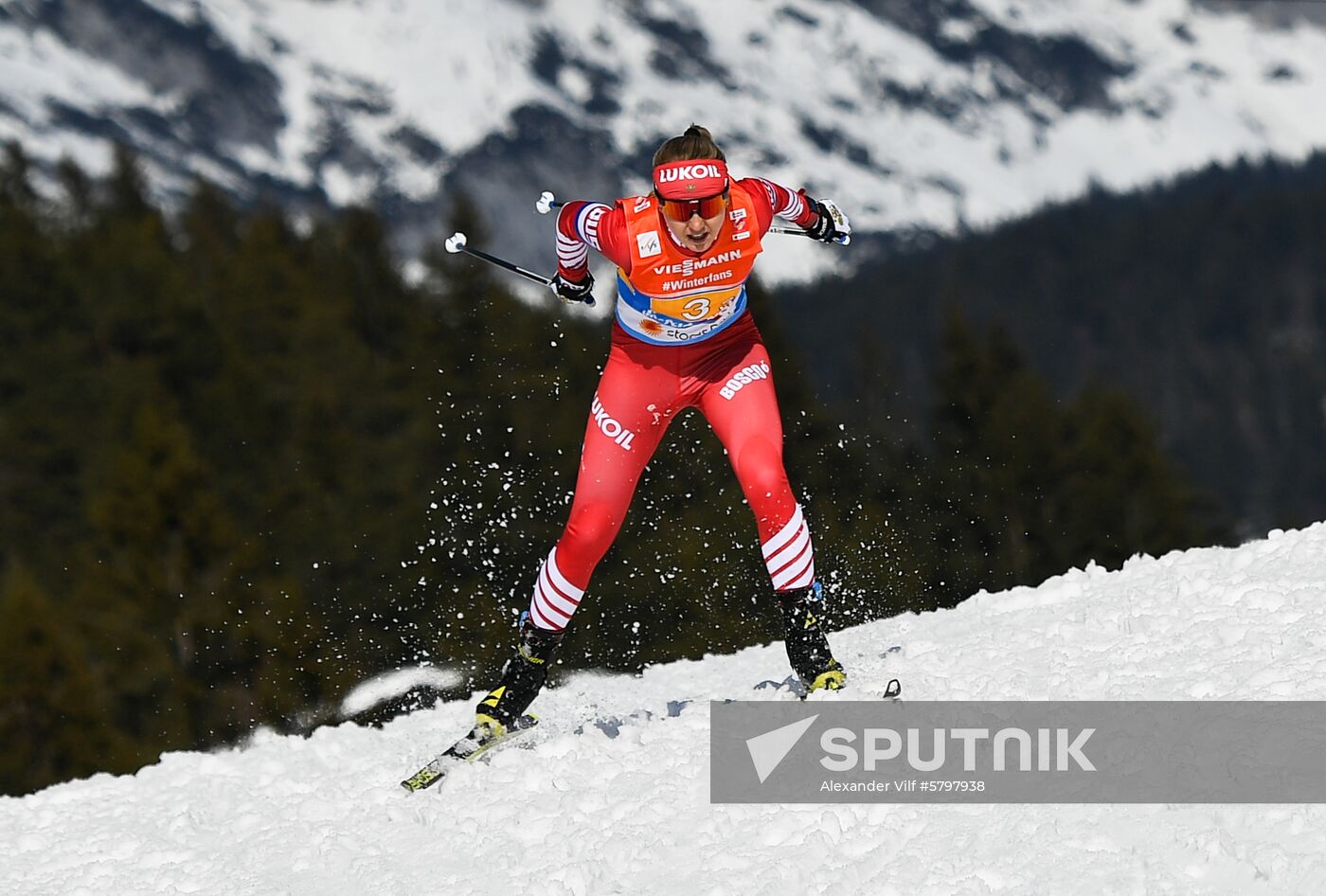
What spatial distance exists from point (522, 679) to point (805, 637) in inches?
55.3

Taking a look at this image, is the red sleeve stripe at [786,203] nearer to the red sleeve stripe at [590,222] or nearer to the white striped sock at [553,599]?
the red sleeve stripe at [590,222]

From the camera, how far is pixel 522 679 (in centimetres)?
673

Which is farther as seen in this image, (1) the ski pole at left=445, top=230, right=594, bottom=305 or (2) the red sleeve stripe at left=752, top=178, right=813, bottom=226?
(1) the ski pole at left=445, top=230, right=594, bottom=305

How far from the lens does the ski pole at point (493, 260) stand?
22.7 ft

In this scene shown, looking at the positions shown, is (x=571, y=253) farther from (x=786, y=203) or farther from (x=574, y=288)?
(x=786, y=203)

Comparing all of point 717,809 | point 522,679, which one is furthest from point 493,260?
point 717,809

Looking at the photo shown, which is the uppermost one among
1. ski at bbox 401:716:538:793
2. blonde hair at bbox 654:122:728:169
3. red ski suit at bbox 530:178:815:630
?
blonde hair at bbox 654:122:728:169

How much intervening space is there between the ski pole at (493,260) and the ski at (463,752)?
219 centimetres

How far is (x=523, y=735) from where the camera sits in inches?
267

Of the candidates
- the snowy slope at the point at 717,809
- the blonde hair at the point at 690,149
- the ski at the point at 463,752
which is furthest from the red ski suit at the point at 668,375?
the snowy slope at the point at 717,809

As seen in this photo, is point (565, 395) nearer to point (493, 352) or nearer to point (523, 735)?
point (493, 352)

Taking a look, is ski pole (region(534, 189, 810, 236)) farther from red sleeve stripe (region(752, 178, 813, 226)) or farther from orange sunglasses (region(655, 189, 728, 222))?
orange sunglasses (region(655, 189, 728, 222))

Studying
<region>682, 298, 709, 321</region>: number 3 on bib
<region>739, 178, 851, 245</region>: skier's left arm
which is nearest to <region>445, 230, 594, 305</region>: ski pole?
<region>682, 298, 709, 321</region>: number 3 on bib

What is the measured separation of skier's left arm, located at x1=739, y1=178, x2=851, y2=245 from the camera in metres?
6.68
